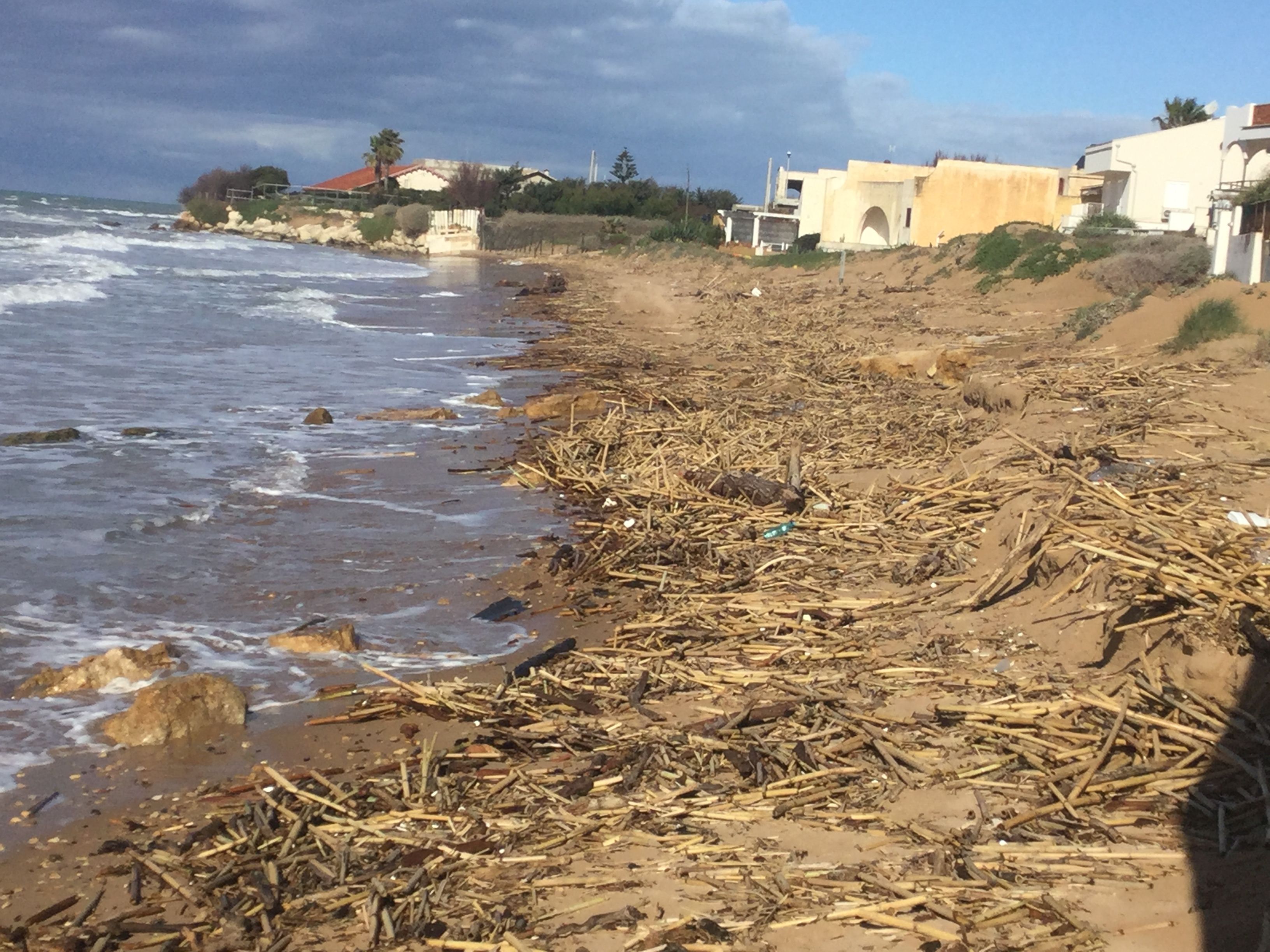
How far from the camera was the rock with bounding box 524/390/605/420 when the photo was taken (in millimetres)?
14445

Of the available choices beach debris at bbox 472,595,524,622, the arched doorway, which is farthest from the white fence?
beach debris at bbox 472,595,524,622

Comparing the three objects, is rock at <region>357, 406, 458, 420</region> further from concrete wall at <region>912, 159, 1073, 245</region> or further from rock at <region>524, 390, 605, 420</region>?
concrete wall at <region>912, 159, 1073, 245</region>

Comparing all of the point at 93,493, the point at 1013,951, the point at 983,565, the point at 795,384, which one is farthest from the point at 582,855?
the point at 795,384

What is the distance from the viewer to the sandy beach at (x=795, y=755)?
3.75 metres

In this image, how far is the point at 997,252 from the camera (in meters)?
28.7

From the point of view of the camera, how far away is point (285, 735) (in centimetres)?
570

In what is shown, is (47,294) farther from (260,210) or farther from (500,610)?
(260,210)

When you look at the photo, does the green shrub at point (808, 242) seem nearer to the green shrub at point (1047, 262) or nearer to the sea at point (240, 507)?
the green shrub at point (1047, 262)

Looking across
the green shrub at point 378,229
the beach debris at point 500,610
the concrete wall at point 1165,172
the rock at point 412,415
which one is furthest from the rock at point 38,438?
the green shrub at point 378,229

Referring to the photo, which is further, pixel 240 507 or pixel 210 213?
pixel 210 213

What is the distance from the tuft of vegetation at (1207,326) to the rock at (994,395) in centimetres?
332

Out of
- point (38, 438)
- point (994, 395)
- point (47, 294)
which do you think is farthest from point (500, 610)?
point (47, 294)

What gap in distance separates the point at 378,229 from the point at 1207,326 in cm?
7469

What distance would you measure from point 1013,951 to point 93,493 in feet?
29.3
